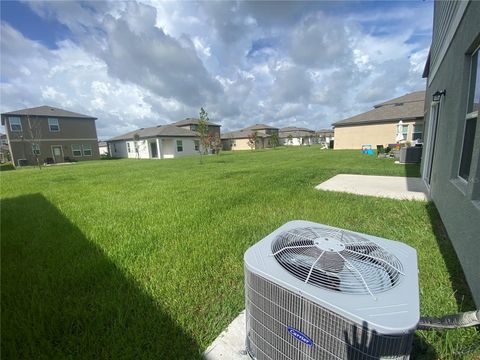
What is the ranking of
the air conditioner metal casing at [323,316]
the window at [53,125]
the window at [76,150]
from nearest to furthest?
the air conditioner metal casing at [323,316]
the window at [53,125]
the window at [76,150]

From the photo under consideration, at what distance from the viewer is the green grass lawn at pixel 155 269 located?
1745mm

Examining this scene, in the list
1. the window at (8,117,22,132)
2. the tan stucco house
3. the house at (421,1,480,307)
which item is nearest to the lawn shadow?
the house at (421,1,480,307)

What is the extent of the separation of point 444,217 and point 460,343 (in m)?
2.46

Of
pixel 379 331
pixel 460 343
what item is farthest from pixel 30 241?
pixel 460 343

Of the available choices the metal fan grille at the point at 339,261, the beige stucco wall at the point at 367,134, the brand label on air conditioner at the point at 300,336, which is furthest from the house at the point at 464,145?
the beige stucco wall at the point at 367,134

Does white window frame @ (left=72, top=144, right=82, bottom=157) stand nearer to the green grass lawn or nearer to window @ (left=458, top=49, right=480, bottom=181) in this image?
the green grass lawn

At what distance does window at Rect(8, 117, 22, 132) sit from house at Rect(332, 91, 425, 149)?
1363 inches

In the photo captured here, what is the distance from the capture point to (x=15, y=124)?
2367cm

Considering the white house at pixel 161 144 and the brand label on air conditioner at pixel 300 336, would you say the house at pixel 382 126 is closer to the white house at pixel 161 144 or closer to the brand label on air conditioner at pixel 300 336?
the white house at pixel 161 144

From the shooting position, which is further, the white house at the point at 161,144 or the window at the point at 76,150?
the white house at the point at 161,144

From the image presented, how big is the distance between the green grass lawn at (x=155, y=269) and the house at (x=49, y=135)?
970 inches

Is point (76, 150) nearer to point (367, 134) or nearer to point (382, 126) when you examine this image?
point (367, 134)

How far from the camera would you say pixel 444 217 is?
11.3ft

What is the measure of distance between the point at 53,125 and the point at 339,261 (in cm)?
3323
